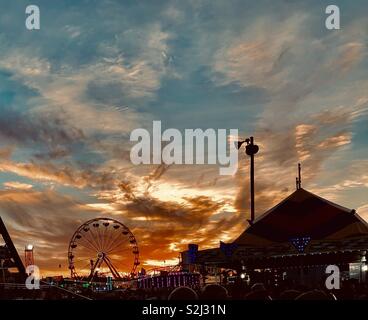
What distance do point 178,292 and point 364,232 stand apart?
14.9m

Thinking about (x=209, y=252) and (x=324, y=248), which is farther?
(x=209, y=252)

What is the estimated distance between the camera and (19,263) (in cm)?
5109

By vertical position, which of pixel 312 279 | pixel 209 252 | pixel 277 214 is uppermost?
pixel 277 214

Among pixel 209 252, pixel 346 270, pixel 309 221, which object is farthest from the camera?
pixel 346 270

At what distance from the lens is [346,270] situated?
2920 cm

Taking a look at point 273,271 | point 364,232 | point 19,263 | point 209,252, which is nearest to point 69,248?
point 19,263

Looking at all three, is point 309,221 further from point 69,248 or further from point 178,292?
point 69,248

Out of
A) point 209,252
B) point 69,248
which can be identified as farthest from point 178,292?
point 69,248

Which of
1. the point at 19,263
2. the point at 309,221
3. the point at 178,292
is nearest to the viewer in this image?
the point at 178,292

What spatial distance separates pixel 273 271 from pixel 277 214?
10.4m

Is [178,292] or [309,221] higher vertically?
[309,221]
